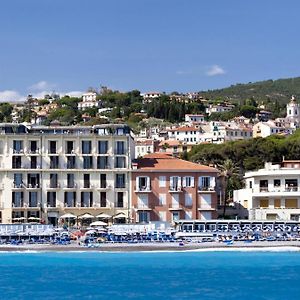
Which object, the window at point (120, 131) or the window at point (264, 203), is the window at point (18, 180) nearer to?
the window at point (120, 131)

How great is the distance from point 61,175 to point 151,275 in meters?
27.3

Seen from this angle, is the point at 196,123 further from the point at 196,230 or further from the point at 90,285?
the point at 90,285

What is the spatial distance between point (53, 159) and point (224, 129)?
10066 centimetres

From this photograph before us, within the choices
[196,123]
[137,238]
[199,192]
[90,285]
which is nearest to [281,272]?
[90,285]

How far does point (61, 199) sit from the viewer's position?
7406cm

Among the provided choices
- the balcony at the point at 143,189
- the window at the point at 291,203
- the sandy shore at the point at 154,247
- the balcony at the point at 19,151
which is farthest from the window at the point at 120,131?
the window at the point at 291,203

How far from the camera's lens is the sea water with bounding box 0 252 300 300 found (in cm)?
4131

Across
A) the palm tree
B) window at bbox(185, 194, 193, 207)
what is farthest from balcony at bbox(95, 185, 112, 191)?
the palm tree

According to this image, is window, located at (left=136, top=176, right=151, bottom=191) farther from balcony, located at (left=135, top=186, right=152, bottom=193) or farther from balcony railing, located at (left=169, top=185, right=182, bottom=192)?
balcony railing, located at (left=169, top=185, right=182, bottom=192)

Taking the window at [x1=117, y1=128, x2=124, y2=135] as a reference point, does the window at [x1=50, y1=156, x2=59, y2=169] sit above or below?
below

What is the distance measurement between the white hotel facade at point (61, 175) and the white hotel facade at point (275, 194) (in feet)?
40.3

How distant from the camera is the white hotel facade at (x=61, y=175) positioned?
73875 millimetres

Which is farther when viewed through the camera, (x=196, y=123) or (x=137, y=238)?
(x=196, y=123)

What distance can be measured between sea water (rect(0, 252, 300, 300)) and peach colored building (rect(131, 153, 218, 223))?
10.9 m
